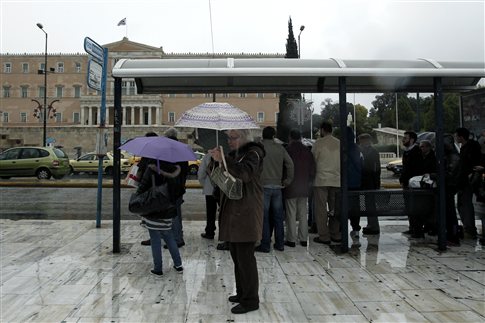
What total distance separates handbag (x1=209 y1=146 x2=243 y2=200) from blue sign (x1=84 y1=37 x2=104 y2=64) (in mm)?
4603

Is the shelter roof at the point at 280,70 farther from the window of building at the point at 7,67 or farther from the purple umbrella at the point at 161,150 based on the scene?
the window of building at the point at 7,67

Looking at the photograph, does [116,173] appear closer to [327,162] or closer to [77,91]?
[327,162]

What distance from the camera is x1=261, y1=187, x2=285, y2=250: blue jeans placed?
605cm

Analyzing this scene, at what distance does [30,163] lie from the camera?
18.4m

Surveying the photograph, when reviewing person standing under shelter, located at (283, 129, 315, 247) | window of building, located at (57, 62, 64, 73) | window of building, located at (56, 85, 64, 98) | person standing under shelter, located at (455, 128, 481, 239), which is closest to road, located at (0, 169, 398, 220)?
person standing under shelter, located at (283, 129, 315, 247)

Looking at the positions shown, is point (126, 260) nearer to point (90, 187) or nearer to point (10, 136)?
point (90, 187)

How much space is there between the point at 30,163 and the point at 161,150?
1610cm

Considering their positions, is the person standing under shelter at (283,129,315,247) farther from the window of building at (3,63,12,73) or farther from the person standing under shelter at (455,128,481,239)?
the window of building at (3,63,12,73)

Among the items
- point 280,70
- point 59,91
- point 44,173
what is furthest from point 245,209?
point 59,91

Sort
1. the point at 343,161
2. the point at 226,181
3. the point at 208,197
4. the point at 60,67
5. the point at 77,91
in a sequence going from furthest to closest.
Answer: the point at 77,91 < the point at 60,67 < the point at 208,197 < the point at 343,161 < the point at 226,181

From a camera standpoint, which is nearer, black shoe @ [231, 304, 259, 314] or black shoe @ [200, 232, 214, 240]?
black shoe @ [231, 304, 259, 314]

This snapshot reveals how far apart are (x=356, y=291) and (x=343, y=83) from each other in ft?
9.47

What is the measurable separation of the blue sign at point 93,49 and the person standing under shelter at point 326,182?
4.08 m

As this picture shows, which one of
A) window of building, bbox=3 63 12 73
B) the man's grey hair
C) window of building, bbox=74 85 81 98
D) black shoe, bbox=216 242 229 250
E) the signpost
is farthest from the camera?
window of building, bbox=3 63 12 73
